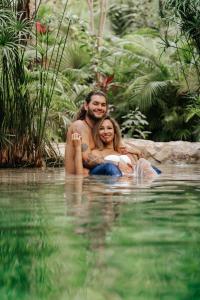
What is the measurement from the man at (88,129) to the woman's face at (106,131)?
141 millimetres

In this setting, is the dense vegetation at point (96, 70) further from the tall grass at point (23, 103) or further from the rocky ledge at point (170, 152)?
the rocky ledge at point (170, 152)

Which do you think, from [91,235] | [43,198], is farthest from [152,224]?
[43,198]

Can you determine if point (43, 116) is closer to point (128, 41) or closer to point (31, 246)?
Answer: point (31, 246)

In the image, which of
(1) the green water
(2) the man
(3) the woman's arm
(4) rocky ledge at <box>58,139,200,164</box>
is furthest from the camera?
(4) rocky ledge at <box>58,139,200,164</box>

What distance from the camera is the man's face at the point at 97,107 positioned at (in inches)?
267

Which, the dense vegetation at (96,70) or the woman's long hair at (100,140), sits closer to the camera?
the woman's long hair at (100,140)

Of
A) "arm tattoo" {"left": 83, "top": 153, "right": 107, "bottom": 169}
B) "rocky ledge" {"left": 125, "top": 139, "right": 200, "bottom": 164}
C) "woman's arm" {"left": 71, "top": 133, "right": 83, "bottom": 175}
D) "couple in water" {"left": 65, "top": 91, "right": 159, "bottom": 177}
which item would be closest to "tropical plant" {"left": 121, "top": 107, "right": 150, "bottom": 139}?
"rocky ledge" {"left": 125, "top": 139, "right": 200, "bottom": 164}

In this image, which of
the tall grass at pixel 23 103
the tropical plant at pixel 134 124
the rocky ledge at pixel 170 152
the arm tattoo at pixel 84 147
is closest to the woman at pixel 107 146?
the arm tattoo at pixel 84 147

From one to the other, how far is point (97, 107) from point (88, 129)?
25 cm

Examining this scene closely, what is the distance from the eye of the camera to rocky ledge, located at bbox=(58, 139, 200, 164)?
9.52 meters

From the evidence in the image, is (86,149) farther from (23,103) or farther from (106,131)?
(23,103)

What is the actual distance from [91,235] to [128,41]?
1284cm

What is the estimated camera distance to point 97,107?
22.3 ft

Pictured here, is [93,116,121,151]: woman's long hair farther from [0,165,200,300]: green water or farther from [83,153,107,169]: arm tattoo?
[0,165,200,300]: green water
